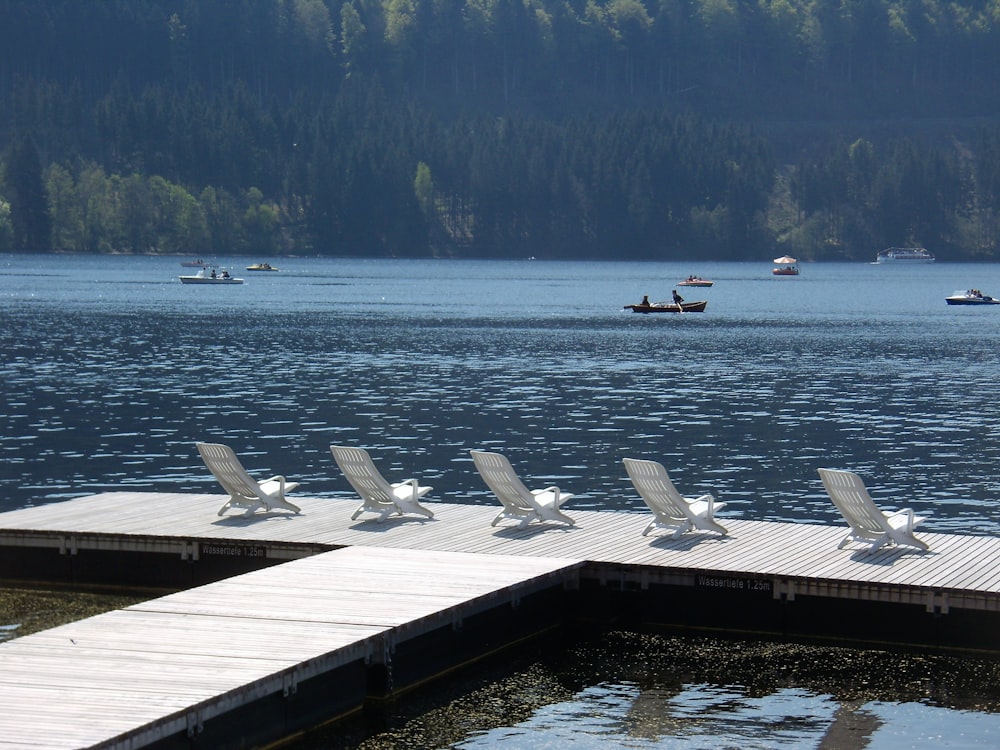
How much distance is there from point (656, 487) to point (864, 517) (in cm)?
271

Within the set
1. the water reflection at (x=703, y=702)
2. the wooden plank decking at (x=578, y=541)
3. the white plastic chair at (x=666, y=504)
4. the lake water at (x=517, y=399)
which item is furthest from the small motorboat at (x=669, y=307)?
the water reflection at (x=703, y=702)

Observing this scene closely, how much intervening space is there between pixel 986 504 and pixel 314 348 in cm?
4806

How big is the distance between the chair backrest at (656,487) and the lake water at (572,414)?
345 cm

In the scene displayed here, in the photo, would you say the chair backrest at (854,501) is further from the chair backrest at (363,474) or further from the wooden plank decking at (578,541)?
the chair backrest at (363,474)

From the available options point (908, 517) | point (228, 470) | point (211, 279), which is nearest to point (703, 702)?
point (908, 517)

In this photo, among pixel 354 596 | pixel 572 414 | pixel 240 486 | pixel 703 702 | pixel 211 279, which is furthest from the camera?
pixel 211 279

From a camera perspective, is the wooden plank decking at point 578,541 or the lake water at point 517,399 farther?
the lake water at point 517,399

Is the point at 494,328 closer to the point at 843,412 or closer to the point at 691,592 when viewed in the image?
the point at 843,412

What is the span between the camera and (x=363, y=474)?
22.2 metres

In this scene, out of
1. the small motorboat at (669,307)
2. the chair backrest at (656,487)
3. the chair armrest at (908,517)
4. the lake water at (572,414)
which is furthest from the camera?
the small motorboat at (669,307)

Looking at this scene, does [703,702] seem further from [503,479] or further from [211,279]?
[211,279]

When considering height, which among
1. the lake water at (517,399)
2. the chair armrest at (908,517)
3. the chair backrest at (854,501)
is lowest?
the lake water at (517,399)

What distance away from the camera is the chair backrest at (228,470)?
22469 mm

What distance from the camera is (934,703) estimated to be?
55.5 ft
